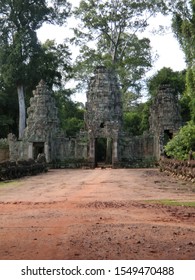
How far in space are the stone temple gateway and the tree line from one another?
9.81 ft

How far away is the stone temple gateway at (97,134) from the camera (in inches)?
1537

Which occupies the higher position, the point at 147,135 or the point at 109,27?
the point at 109,27

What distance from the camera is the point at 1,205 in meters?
11.2

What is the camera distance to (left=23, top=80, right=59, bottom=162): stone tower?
39281 mm

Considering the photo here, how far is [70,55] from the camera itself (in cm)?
5216

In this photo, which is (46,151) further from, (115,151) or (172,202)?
(172,202)

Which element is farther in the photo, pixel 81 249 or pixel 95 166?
pixel 95 166

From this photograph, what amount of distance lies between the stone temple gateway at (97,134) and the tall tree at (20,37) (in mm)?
4136

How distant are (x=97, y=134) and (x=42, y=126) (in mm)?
5189

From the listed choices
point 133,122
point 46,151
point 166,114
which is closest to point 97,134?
point 46,151

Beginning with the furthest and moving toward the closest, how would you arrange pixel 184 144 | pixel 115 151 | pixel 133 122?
1. pixel 133 122
2. pixel 115 151
3. pixel 184 144

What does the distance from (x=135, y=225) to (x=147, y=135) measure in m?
32.9
